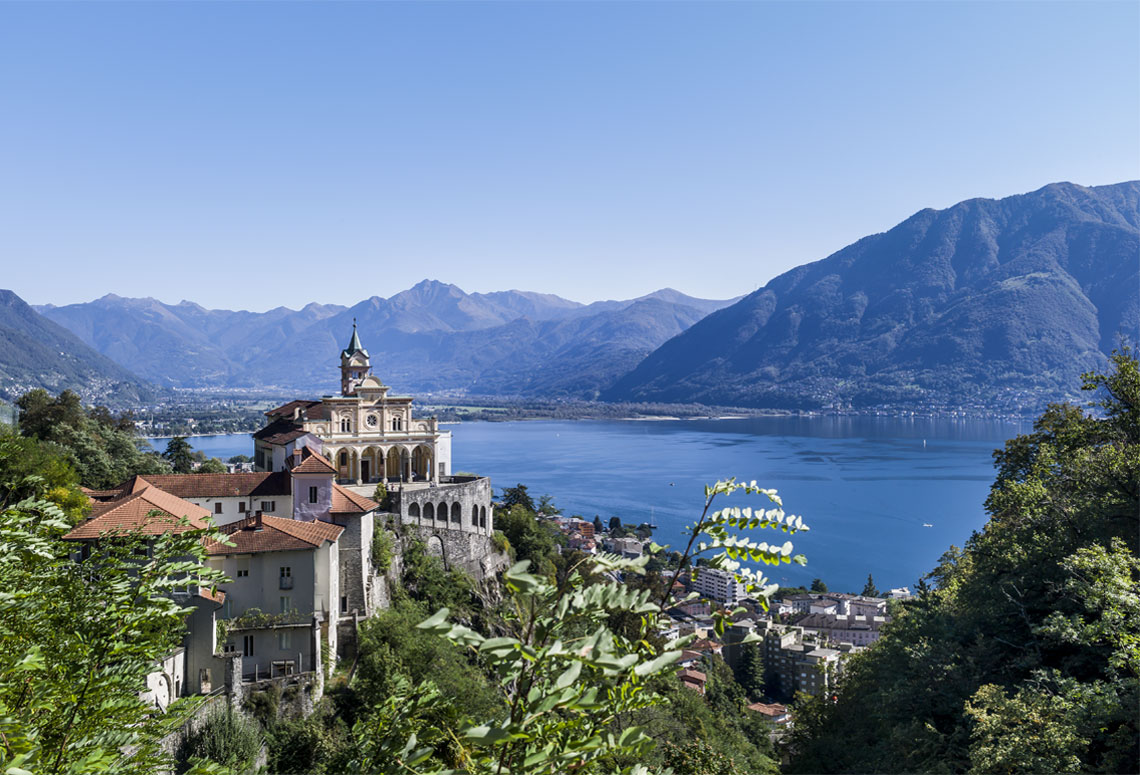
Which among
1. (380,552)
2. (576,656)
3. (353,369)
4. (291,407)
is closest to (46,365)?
(291,407)

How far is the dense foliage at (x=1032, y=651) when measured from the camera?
8.02 metres

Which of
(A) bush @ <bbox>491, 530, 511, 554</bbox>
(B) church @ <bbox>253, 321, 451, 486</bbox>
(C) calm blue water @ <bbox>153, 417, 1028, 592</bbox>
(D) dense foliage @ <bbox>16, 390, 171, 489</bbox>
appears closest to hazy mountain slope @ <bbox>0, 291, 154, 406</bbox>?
(C) calm blue water @ <bbox>153, 417, 1028, 592</bbox>

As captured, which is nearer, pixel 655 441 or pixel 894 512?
pixel 894 512

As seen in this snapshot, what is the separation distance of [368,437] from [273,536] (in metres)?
11.7

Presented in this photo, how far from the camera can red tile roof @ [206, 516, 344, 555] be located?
13727mm

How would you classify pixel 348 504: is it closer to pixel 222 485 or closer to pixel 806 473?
pixel 222 485

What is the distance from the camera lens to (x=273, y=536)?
558 inches

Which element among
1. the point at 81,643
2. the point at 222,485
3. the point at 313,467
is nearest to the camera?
the point at 81,643

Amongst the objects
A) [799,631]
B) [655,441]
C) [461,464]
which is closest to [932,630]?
[799,631]

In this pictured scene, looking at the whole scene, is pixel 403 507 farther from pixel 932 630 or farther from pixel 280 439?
pixel 932 630

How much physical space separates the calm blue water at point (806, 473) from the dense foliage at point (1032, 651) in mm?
16333

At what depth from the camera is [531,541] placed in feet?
90.2

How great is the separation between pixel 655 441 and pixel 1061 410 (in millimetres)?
95301

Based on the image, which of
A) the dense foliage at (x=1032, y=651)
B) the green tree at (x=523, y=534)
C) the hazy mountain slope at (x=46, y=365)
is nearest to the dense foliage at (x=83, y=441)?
the green tree at (x=523, y=534)
